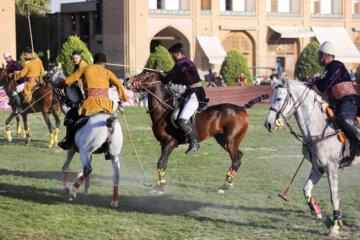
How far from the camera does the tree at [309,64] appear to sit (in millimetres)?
43500

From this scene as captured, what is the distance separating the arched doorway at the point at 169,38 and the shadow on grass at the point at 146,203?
39.5 m

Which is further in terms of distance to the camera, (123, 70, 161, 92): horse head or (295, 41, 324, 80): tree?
(295, 41, 324, 80): tree

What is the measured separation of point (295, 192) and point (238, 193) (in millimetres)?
1093

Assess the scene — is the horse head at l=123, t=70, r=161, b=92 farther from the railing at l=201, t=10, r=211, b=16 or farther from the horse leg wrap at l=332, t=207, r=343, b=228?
the railing at l=201, t=10, r=211, b=16

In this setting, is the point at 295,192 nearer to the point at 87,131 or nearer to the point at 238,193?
the point at 238,193

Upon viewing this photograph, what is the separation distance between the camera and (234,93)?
107 feet

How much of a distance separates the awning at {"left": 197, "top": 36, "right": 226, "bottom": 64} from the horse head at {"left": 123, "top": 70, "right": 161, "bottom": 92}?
122ft

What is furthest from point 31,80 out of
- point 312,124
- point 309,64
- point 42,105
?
point 309,64

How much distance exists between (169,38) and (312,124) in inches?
1686

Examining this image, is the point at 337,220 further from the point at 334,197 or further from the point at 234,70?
the point at 234,70

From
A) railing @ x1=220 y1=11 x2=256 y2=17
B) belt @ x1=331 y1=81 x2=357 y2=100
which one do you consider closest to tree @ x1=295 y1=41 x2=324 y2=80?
railing @ x1=220 y1=11 x2=256 y2=17

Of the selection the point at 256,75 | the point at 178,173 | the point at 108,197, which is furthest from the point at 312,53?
the point at 108,197

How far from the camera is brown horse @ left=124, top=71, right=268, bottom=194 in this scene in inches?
435

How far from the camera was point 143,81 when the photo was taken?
440 inches
